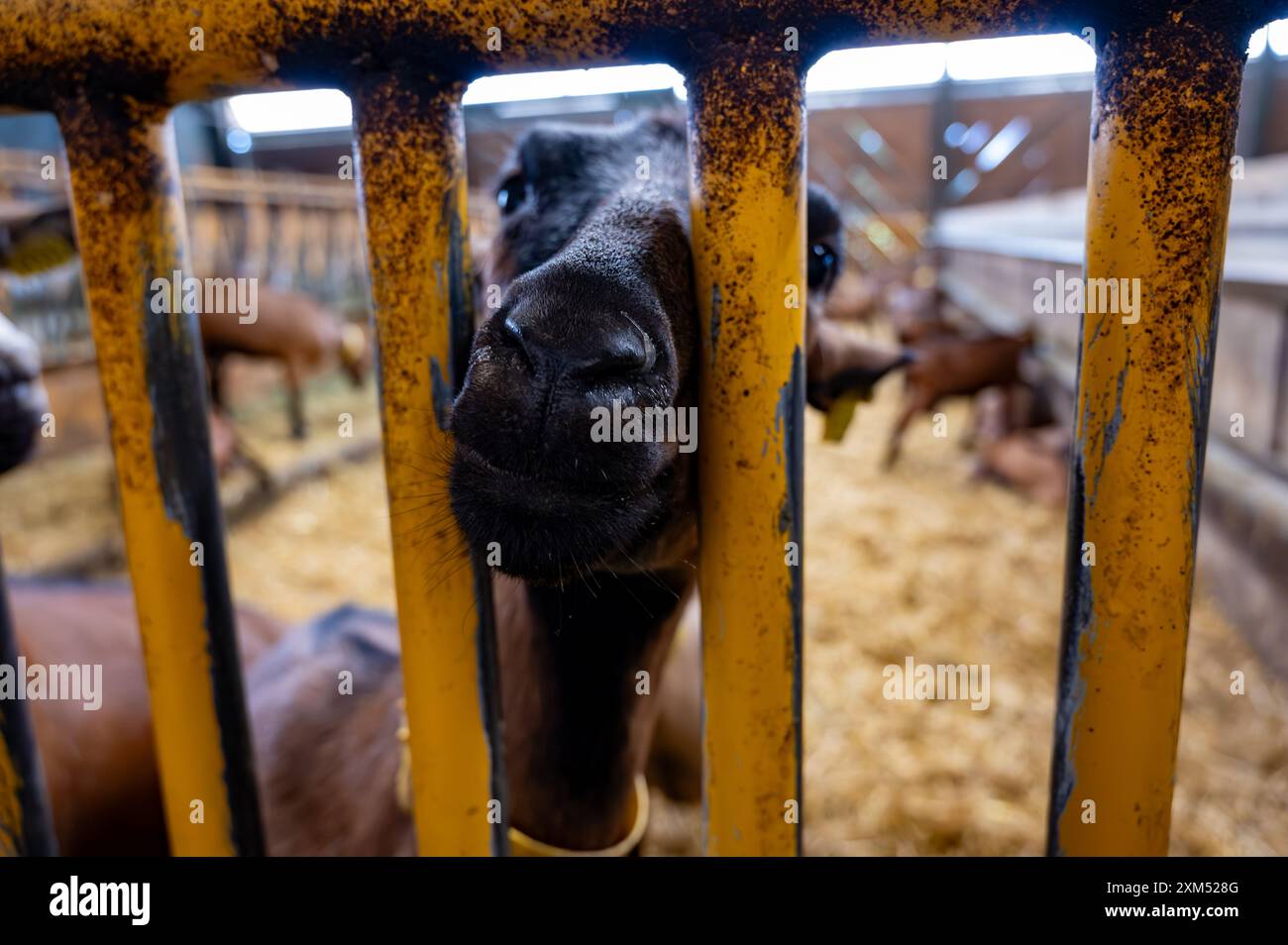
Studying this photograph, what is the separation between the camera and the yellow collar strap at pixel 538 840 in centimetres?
145

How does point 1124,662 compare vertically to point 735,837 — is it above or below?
above

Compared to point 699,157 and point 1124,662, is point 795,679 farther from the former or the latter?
point 699,157

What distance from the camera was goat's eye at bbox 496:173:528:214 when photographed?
1736 millimetres

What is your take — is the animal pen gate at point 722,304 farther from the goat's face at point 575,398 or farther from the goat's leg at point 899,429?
the goat's leg at point 899,429

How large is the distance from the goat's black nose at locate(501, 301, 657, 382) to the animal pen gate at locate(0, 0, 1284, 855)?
0.26ft

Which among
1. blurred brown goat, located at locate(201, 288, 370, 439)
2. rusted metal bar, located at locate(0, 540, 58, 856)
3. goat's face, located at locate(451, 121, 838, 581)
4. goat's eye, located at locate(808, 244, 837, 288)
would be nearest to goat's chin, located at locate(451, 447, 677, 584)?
goat's face, located at locate(451, 121, 838, 581)

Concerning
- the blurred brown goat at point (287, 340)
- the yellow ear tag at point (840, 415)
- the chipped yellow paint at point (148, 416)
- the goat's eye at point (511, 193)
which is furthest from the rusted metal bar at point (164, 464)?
the blurred brown goat at point (287, 340)

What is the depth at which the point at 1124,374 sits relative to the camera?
0.81 m

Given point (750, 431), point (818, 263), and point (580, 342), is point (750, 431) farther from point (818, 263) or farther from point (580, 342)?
point (818, 263)

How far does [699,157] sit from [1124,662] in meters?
0.66

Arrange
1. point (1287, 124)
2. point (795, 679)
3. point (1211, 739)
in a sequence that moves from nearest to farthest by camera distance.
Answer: point (795, 679) → point (1211, 739) → point (1287, 124)

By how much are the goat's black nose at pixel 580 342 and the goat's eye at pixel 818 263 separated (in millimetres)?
873
